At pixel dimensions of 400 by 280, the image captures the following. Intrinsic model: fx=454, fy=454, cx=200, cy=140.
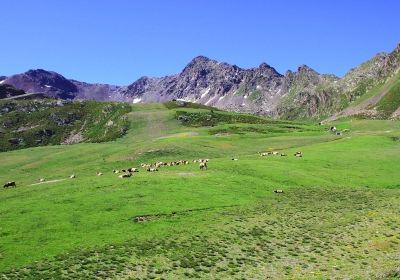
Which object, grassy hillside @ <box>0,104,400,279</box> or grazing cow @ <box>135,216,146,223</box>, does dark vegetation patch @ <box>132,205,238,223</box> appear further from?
grassy hillside @ <box>0,104,400,279</box>

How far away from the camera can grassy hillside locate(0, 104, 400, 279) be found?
40.2 metres

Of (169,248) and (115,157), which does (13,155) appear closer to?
(115,157)

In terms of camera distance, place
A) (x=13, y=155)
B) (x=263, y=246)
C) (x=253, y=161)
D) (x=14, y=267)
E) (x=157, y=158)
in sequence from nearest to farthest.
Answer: (x=14, y=267), (x=263, y=246), (x=253, y=161), (x=157, y=158), (x=13, y=155)

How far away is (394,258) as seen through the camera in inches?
1681

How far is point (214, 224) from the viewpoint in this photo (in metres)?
52.2

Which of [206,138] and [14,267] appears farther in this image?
[206,138]

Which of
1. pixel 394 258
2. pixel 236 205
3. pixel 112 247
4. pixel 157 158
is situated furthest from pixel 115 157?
pixel 394 258

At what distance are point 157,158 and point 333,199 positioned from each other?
5414cm

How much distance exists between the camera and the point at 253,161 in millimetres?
93875

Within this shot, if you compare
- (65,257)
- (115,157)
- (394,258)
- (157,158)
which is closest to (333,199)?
(394,258)

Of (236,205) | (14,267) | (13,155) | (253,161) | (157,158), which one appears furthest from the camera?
(13,155)

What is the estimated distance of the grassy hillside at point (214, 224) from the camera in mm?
40188

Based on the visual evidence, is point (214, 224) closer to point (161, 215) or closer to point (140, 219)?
Result: point (161, 215)

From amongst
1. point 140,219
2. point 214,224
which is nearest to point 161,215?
point 140,219
